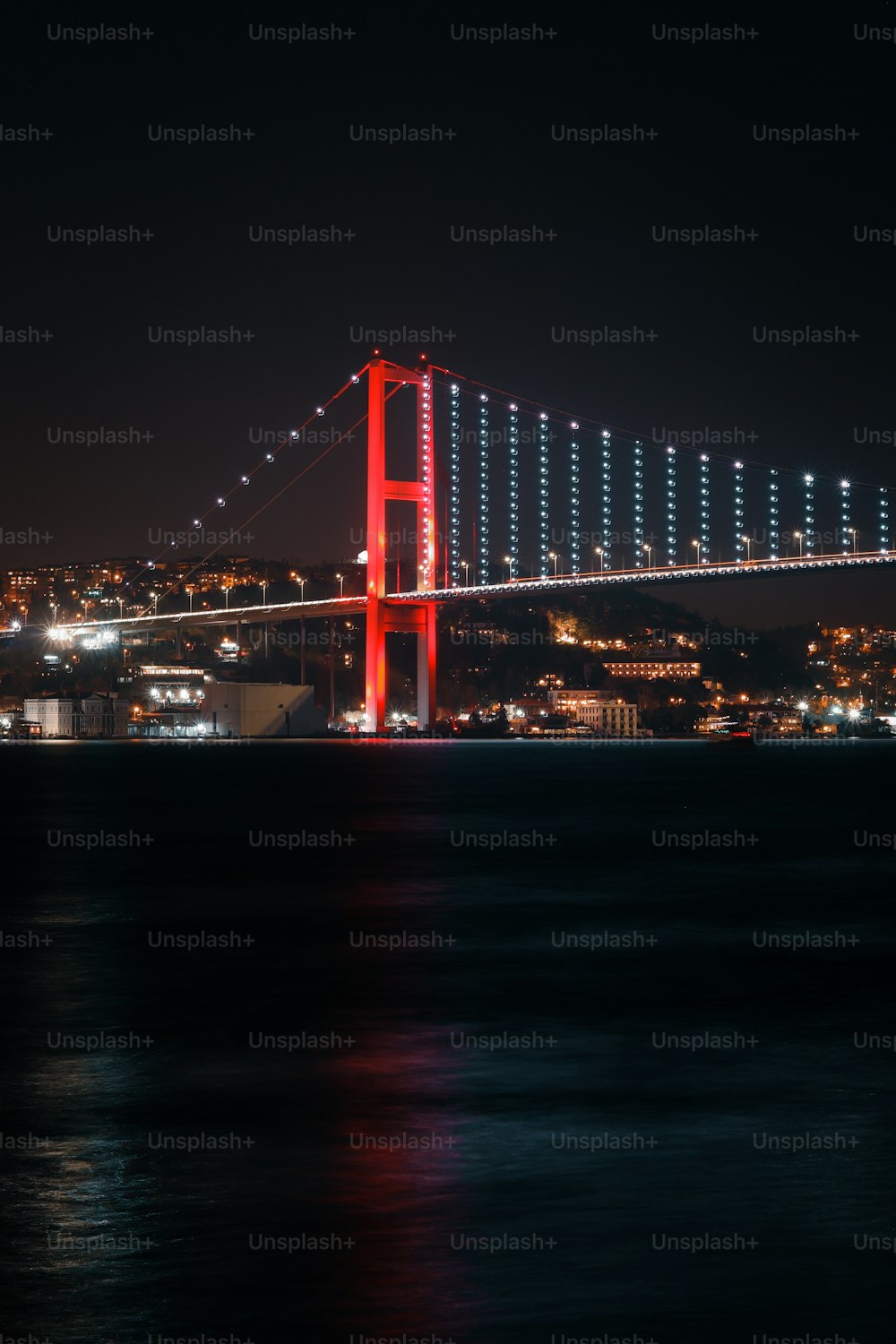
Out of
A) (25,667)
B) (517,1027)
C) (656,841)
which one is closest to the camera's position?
(517,1027)

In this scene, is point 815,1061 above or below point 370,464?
below

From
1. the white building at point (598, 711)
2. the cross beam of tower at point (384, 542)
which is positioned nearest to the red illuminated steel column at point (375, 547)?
the cross beam of tower at point (384, 542)

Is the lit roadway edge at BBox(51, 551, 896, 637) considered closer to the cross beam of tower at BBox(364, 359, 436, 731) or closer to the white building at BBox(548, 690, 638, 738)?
the cross beam of tower at BBox(364, 359, 436, 731)

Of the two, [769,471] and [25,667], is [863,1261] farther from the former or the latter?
[25,667]

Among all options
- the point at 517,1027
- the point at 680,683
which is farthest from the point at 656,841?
the point at 680,683

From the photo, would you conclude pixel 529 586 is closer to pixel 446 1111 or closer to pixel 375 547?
pixel 375 547

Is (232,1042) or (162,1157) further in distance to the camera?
(232,1042)
